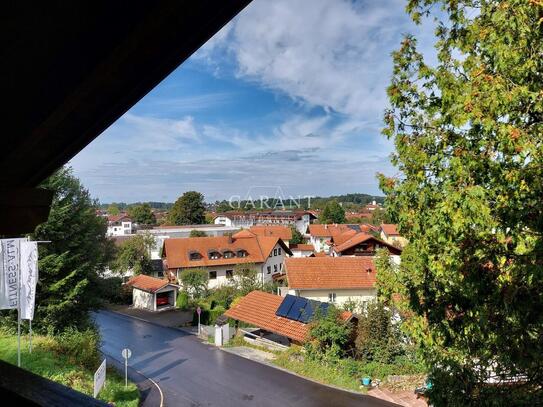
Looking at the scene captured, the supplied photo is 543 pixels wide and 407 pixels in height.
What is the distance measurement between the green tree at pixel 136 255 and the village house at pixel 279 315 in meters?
15.3

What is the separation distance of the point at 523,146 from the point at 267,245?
98.8ft

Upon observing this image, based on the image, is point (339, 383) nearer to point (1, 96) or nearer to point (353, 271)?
point (353, 271)

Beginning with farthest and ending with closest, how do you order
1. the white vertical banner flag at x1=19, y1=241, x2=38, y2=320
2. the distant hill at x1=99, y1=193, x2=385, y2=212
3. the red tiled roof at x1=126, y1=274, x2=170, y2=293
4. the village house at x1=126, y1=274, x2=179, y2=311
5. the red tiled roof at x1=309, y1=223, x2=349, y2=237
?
the distant hill at x1=99, y1=193, x2=385, y2=212 < the red tiled roof at x1=309, y1=223, x2=349, y2=237 < the village house at x1=126, y1=274, x2=179, y2=311 < the red tiled roof at x1=126, y1=274, x2=170, y2=293 < the white vertical banner flag at x1=19, y1=241, x2=38, y2=320

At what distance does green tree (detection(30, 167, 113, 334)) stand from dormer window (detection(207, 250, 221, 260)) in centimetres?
1489

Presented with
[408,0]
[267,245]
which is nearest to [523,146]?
[408,0]

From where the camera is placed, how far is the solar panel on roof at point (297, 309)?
57.7 feet


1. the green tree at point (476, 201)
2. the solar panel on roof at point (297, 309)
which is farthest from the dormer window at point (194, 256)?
the green tree at point (476, 201)

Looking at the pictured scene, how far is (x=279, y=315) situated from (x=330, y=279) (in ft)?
16.6

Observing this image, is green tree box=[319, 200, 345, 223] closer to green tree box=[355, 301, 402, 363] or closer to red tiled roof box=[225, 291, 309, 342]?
red tiled roof box=[225, 291, 309, 342]

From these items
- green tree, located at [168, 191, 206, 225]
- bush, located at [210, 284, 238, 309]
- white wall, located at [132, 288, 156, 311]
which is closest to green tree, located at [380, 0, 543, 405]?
bush, located at [210, 284, 238, 309]

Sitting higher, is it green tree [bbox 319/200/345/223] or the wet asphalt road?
green tree [bbox 319/200/345/223]

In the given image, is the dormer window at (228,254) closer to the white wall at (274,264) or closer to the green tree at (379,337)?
the white wall at (274,264)

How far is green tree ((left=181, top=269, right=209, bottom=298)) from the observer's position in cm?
2823

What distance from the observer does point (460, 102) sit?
431 centimetres
